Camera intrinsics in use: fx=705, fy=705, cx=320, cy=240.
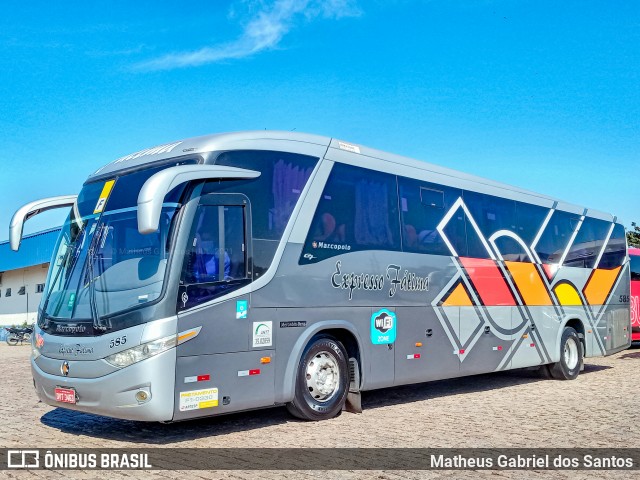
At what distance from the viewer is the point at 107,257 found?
26.8ft

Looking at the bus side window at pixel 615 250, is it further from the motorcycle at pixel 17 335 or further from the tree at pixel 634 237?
the tree at pixel 634 237

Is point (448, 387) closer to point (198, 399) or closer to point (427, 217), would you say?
point (427, 217)

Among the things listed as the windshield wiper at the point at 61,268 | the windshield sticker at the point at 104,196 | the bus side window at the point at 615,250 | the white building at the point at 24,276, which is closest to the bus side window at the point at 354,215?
the windshield sticker at the point at 104,196

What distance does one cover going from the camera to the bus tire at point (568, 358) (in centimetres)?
1495

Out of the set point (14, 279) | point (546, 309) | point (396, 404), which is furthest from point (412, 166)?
point (14, 279)

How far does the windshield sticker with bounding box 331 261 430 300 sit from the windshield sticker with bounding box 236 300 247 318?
1607 millimetres

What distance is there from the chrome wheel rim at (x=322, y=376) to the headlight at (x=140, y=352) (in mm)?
2311

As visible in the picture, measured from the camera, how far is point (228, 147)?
28.1 ft

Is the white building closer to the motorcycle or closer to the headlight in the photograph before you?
the motorcycle

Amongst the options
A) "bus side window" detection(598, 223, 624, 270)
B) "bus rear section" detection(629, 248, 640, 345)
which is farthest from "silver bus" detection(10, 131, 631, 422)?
"bus rear section" detection(629, 248, 640, 345)

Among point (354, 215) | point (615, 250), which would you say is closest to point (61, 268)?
point (354, 215)

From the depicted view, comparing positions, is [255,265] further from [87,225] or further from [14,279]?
[14,279]

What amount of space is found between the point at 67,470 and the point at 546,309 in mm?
10563

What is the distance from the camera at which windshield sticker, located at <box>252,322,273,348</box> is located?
8.53 meters
